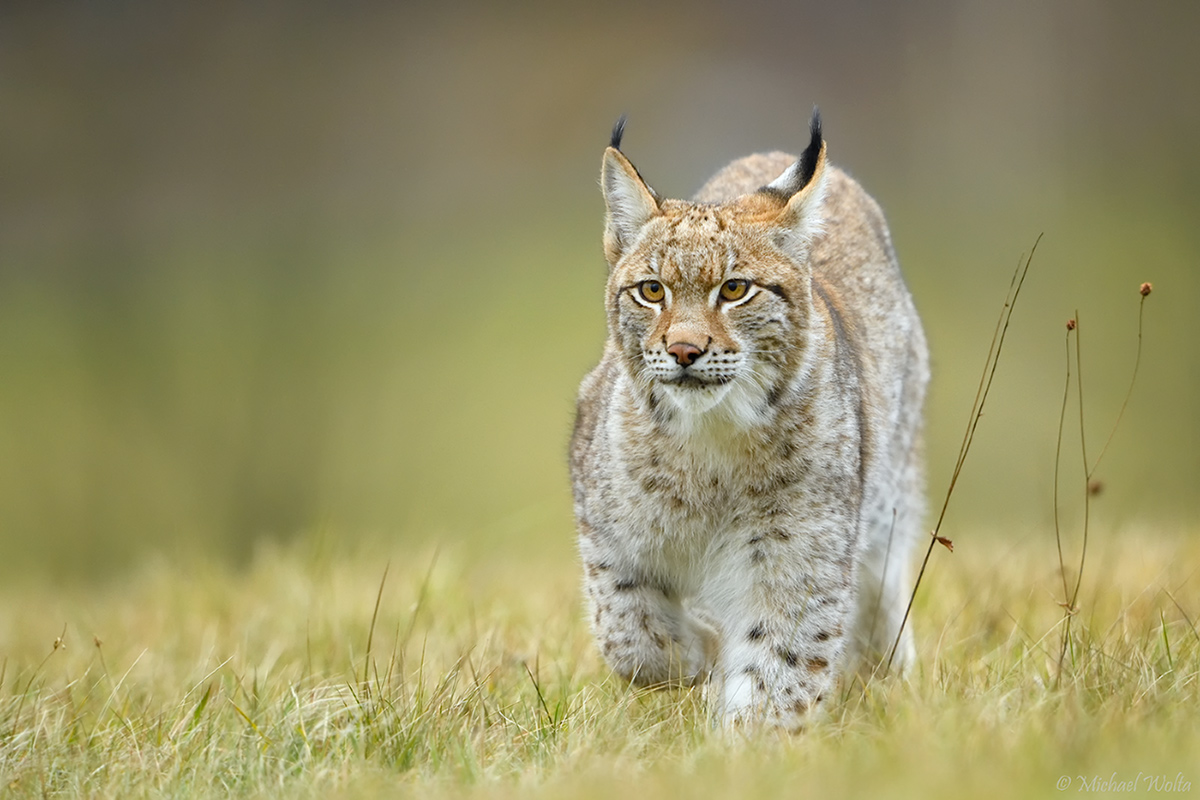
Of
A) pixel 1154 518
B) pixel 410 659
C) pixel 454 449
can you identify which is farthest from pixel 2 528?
pixel 1154 518

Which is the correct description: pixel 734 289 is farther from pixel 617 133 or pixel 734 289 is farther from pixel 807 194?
pixel 617 133

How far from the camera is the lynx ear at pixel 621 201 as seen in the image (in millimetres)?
4613

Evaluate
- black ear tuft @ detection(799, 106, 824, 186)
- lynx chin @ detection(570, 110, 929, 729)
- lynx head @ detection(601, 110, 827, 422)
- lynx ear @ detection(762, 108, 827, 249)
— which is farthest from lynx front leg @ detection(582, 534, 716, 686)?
black ear tuft @ detection(799, 106, 824, 186)

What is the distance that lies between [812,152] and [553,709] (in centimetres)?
220

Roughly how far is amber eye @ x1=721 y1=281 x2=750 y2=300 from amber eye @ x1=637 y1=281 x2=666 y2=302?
209 mm

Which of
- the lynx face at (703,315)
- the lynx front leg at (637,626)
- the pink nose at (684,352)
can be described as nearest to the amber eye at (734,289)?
the lynx face at (703,315)

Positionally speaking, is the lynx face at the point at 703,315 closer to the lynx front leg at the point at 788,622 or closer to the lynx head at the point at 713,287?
the lynx head at the point at 713,287

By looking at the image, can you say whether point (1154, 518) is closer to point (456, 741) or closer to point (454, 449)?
point (456, 741)

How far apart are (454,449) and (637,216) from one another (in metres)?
9.67

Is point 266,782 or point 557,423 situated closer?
point 266,782

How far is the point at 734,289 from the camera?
433 cm

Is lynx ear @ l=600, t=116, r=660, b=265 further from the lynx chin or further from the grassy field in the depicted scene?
the grassy field

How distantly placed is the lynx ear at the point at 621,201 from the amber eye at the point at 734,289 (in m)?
0.51

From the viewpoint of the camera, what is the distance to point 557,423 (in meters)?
15.1
